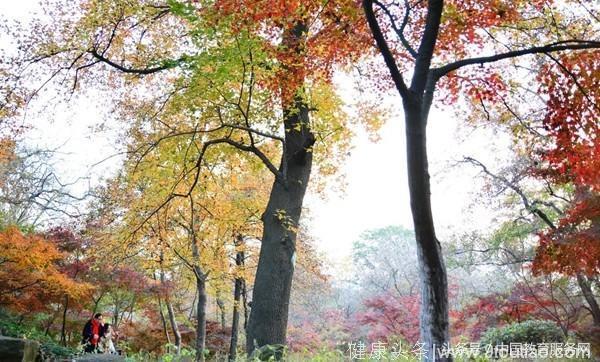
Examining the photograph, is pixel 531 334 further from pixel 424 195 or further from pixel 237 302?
pixel 237 302

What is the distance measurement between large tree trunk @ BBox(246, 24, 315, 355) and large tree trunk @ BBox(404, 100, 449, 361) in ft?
9.27

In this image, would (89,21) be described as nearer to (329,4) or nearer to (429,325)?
(329,4)

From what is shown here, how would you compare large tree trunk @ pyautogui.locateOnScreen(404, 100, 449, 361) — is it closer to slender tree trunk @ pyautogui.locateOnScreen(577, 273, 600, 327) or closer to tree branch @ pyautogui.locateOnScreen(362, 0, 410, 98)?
tree branch @ pyautogui.locateOnScreen(362, 0, 410, 98)

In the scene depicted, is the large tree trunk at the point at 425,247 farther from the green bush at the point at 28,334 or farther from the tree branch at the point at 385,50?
the green bush at the point at 28,334

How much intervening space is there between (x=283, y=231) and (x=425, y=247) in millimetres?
3151

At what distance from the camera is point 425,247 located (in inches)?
200

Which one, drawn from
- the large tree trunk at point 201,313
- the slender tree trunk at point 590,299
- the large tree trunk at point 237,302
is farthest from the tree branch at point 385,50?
the large tree trunk at point 237,302

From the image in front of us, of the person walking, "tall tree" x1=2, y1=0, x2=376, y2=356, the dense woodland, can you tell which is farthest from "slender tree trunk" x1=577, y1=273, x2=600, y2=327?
the person walking

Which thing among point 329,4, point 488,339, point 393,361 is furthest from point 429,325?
point 488,339

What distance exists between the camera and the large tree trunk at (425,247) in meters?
4.96

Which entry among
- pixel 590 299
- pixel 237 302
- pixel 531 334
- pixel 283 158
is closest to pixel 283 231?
pixel 283 158

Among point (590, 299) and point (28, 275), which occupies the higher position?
point (590, 299)

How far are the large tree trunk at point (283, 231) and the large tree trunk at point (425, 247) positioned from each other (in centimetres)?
283

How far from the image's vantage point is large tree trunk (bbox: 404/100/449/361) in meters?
4.96
